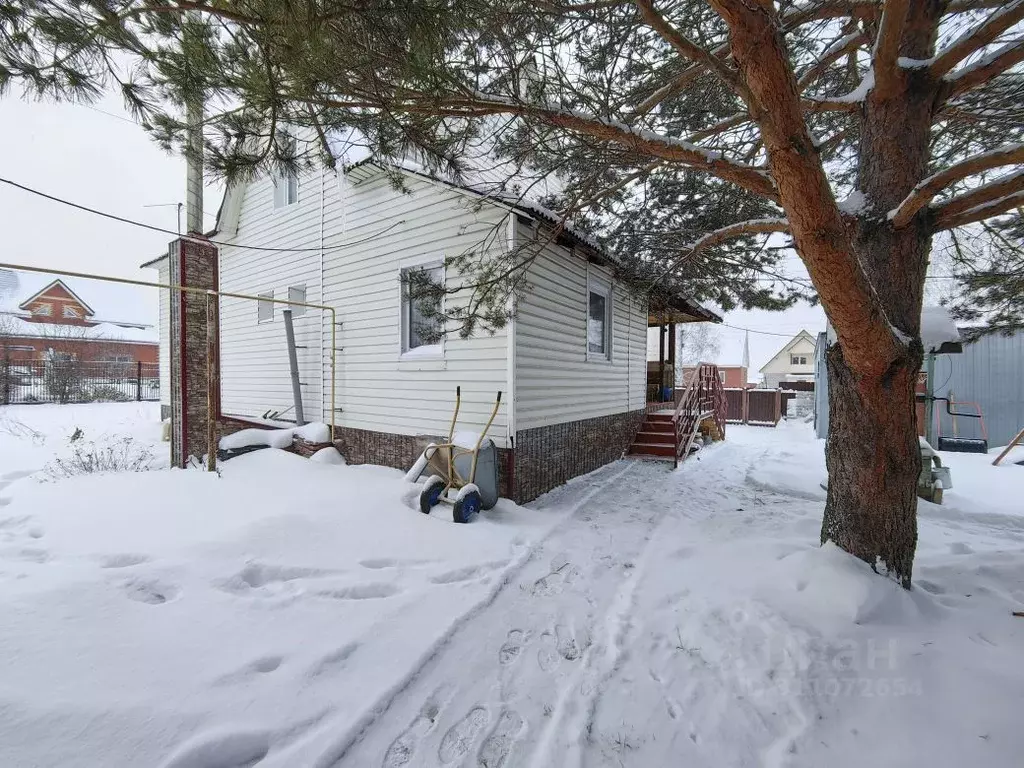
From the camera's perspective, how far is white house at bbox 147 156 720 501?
5.74m

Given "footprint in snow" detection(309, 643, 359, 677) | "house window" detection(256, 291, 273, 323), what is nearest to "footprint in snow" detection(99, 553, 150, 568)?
"footprint in snow" detection(309, 643, 359, 677)

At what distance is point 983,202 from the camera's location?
284 cm

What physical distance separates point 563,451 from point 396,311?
134 inches

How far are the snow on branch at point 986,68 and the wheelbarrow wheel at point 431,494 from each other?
5428 mm

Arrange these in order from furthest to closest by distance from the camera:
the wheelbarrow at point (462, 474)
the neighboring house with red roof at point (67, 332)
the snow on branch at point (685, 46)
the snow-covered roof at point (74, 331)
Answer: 1. the snow-covered roof at point (74, 331)
2. the neighboring house with red roof at point (67, 332)
3. the wheelbarrow at point (462, 474)
4. the snow on branch at point (685, 46)

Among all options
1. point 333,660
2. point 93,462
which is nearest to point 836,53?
point 333,660

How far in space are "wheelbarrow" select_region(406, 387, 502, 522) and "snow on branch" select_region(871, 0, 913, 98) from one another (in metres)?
4.04

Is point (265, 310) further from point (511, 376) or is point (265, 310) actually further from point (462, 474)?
point (462, 474)

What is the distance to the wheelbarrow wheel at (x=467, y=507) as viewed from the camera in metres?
Answer: 4.48

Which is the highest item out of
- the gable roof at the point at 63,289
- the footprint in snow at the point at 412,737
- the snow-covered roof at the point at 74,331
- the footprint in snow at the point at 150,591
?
the gable roof at the point at 63,289

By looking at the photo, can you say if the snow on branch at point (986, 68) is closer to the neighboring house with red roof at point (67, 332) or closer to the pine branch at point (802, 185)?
the pine branch at point (802, 185)

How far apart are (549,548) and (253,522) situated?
280 cm

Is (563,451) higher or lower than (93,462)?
higher

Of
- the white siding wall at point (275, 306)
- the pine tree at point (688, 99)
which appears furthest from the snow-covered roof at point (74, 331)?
the pine tree at point (688, 99)
